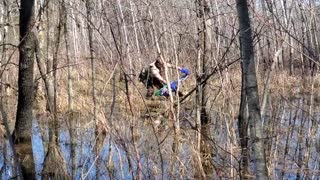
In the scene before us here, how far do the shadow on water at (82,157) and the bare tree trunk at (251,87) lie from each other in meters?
1.55

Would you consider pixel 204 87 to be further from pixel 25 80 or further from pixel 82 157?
pixel 25 80

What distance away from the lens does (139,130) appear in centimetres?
683

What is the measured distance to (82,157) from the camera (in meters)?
5.97

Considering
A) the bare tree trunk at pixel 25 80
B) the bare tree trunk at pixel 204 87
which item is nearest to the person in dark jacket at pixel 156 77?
the bare tree trunk at pixel 204 87

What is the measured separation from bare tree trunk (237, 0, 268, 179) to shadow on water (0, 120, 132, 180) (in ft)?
5.09

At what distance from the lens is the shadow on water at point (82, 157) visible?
506 cm

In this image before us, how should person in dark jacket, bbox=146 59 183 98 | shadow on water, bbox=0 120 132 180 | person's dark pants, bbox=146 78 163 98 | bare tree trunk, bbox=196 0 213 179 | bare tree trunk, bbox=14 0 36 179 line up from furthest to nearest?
person's dark pants, bbox=146 78 163 98, person in dark jacket, bbox=146 59 183 98, bare tree trunk, bbox=14 0 36 179, bare tree trunk, bbox=196 0 213 179, shadow on water, bbox=0 120 132 180

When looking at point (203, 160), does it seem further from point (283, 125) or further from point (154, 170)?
point (283, 125)

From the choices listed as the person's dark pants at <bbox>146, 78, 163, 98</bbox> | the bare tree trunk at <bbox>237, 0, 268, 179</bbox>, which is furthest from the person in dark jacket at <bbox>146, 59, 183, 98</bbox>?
the bare tree trunk at <bbox>237, 0, 268, 179</bbox>

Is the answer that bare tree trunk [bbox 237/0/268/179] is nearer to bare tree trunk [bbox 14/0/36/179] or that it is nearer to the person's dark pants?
bare tree trunk [bbox 14/0/36/179]

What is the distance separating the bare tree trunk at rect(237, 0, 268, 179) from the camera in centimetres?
286

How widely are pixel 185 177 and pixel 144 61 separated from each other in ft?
19.3

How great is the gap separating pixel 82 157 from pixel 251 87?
3503mm

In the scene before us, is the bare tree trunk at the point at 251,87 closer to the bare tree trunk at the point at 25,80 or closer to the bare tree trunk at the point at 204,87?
the bare tree trunk at the point at 204,87
